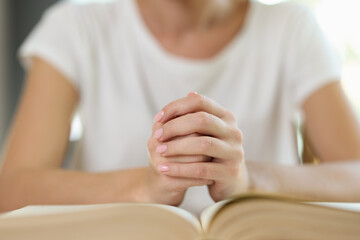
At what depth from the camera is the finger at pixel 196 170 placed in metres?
0.53

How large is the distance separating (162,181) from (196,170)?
0.19ft

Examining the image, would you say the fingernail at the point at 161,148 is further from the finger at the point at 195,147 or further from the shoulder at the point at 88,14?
the shoulder at the point at 88,14

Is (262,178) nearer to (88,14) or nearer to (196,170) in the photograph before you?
(196,170)

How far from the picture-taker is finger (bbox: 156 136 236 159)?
20.8 inches

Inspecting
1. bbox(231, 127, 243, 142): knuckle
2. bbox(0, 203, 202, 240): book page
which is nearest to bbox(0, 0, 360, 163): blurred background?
bbox(231, 127, 243, 142): knuckle

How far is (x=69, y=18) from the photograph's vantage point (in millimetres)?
1132

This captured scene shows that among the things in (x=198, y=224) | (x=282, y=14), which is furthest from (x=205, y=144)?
(x=282, y=14)

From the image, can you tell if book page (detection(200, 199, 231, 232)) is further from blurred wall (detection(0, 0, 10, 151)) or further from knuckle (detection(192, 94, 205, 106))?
blurred wall (detection(0, 0, 10, 151))

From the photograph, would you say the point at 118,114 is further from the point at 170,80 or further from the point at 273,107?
the point at 273,107

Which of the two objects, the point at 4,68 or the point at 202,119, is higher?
the point at 202,119

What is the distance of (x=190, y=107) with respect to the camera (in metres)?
0.55

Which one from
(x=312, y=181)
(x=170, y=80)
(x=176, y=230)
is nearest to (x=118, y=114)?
(x=170, y=80)

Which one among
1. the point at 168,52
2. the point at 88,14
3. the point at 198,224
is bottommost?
the point at 198,224

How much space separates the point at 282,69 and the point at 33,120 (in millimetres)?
658
